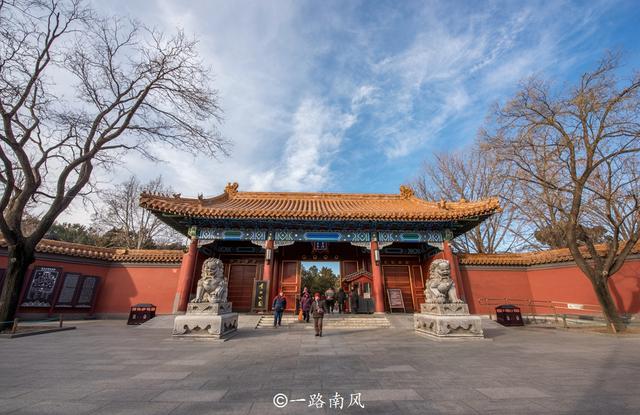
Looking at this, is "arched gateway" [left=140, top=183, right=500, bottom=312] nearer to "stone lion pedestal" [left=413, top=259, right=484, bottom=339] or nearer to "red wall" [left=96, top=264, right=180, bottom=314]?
"red wall" [left=96, top=264, right=180, bottom=314]

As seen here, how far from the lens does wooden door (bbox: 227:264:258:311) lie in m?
13.0

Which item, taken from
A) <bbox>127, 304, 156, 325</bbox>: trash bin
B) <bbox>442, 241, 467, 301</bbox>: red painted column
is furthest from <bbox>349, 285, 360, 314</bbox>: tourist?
<bbox>127, 304, 156, 325</bbox>: trash bin

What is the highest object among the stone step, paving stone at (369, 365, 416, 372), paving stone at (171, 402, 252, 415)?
the stone step

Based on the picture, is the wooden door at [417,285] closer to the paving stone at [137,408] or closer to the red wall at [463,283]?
the red wall at [463,283]

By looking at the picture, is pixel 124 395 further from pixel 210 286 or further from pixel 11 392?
pixel 210 286

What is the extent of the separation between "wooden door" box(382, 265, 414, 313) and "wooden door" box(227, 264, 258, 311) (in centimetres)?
668

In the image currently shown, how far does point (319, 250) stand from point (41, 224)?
10.3 meters

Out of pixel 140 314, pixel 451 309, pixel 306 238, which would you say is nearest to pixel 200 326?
pixel 140 314

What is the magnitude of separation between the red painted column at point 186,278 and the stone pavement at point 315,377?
3938 mm

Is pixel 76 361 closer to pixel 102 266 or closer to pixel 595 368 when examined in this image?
pixel 595 368

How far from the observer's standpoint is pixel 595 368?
411cm

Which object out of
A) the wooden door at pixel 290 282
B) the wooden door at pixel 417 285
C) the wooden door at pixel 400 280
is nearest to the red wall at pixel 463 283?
the wooden door at pixel 417 285

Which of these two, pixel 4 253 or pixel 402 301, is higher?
pixel 4 253

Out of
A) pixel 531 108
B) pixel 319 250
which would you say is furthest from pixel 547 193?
pixel 319 250
